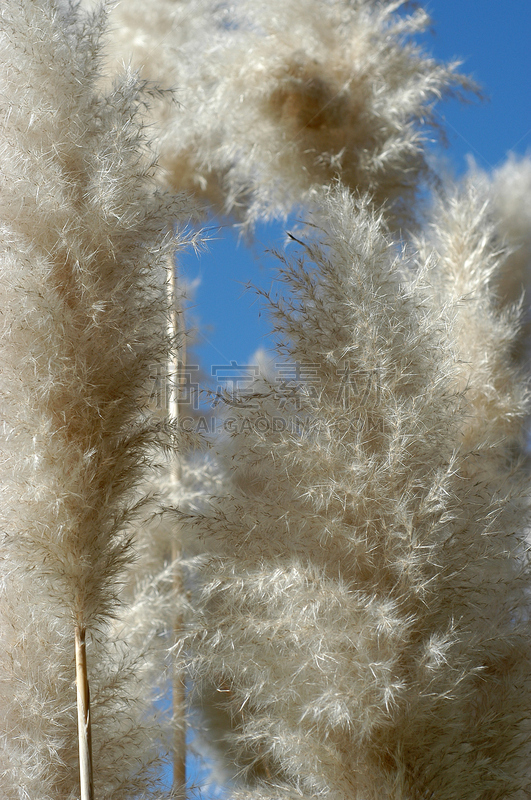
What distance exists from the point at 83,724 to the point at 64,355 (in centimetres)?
78

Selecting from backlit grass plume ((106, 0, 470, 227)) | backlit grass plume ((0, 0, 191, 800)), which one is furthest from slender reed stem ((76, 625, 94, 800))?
backlit grass plume ((106, 0, 470, 227))

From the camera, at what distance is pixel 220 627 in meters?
1.79

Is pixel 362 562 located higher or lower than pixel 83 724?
higher

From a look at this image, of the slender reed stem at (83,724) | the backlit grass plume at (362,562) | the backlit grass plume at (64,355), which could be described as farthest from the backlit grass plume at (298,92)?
the slender reed stem at (83,724)

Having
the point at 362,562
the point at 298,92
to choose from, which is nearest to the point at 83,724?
the point at 362,562

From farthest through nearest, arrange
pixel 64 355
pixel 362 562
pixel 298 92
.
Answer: pixel 298 92, pixel 362 562, pixel 64 355

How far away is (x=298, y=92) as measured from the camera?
10.3 ft

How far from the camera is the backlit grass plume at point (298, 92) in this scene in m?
3.15

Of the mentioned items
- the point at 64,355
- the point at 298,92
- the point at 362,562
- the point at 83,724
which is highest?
the point at 298,92

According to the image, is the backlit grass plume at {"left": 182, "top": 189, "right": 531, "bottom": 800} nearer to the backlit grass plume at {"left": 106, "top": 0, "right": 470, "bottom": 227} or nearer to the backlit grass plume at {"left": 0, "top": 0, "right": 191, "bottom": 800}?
the backlit grass plume at {"left": 0, "top": 0, "right": 191, "bottom": 800}

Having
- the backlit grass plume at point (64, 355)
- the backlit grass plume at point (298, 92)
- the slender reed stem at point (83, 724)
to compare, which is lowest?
the slender reed stem at point (83, 724)

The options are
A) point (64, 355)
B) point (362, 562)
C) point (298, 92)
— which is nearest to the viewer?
point (64, 355)

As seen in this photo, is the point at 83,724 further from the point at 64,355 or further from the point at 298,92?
the point at 298,92

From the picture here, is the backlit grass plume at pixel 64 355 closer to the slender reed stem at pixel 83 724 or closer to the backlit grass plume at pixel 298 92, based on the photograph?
the slender reed stem at pixel 83 724
